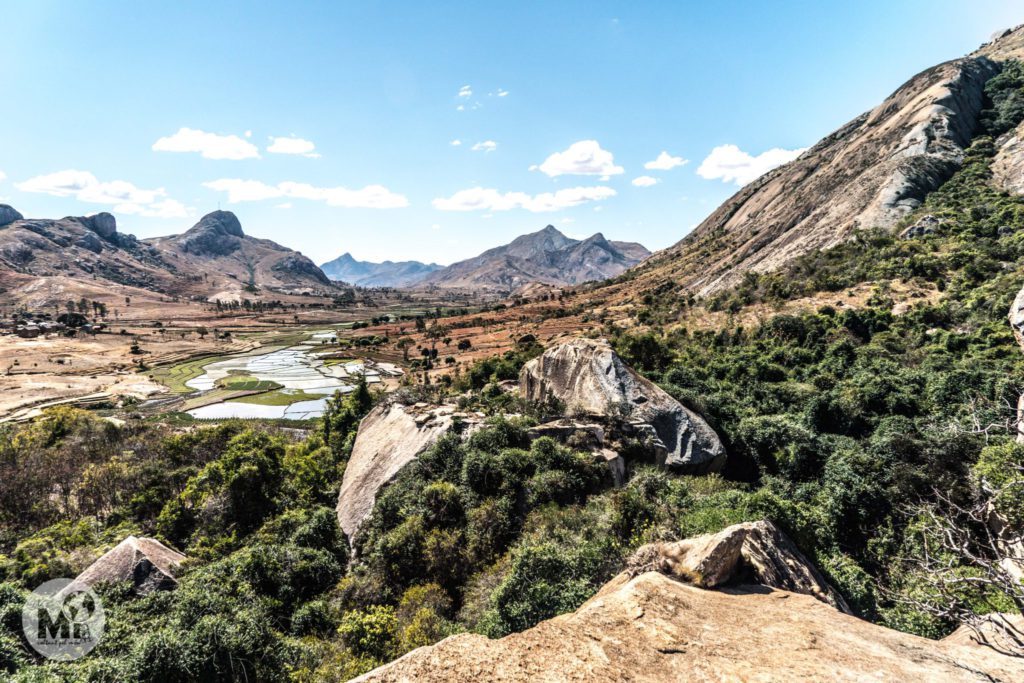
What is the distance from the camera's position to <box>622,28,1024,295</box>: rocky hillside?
6544 centimetres

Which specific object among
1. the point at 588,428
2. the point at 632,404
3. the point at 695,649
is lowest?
the point at 695,649

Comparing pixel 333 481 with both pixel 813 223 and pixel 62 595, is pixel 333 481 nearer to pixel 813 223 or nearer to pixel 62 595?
pixel 62 595

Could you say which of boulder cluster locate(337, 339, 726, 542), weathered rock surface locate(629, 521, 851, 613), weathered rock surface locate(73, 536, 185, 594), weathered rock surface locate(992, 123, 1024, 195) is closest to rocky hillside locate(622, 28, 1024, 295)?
weathered rock surface locate(992, 123, 1024, 195)

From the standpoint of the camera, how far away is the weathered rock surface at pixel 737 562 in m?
10.1

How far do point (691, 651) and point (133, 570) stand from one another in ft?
57.9

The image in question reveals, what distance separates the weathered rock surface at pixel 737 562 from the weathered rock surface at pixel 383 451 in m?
12.8

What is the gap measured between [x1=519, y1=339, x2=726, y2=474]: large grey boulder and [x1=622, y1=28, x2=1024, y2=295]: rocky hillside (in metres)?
57.8

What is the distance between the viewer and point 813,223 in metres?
75.2

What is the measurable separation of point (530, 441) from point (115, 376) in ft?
296

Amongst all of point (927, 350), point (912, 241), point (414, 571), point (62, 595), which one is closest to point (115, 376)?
point (62, 595)

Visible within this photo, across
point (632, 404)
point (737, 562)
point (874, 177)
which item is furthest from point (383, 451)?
point (874, 177)

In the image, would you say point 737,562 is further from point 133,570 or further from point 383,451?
point 133,570

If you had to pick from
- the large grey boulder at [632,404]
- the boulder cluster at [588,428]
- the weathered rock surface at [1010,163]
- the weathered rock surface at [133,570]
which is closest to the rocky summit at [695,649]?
the boulder cluster at [588,428]

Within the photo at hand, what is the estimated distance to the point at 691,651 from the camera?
746 cm
